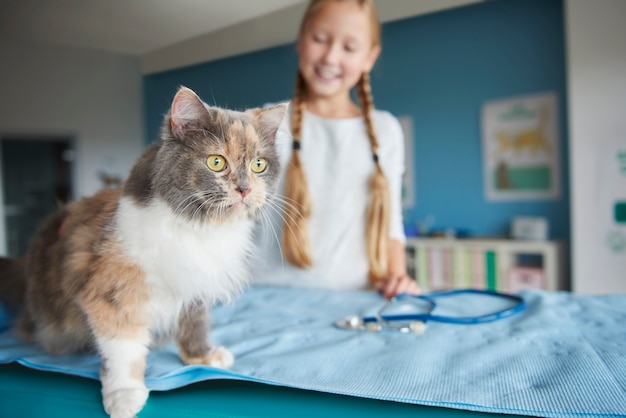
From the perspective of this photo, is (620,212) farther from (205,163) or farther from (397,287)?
(205,163)

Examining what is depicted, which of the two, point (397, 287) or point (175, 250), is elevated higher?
point (175, 250)

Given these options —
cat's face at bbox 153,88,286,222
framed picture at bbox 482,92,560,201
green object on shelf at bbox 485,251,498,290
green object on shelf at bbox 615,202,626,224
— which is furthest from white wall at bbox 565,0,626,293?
cat's face at bbox 153,88,286,222

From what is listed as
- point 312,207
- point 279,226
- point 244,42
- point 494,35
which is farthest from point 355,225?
point 494,35

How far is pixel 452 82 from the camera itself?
160 cm

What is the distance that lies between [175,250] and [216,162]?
104 mm

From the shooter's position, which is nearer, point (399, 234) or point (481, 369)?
point (481, 369)

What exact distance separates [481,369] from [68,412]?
0.47 m

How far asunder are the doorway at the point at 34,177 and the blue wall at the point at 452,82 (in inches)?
5.8

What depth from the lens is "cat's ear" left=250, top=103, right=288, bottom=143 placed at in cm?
46

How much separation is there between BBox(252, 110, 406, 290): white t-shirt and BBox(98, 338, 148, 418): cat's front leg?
44cm

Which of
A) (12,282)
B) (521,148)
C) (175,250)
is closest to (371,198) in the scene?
(175,250)

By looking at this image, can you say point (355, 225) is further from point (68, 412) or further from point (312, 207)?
point (68, 412)

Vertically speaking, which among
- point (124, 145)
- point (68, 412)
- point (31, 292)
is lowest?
point (68, 412)

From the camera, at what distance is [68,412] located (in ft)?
1.47
